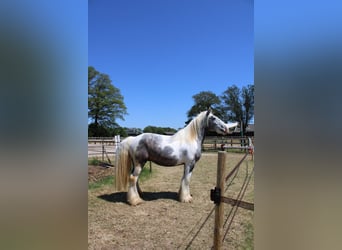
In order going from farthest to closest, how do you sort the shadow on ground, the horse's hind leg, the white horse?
the shadow on ground, the white horse, the horse's hind leg

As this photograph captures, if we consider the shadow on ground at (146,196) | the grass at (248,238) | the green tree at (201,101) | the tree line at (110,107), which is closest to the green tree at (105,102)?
the tree line at (110,107)

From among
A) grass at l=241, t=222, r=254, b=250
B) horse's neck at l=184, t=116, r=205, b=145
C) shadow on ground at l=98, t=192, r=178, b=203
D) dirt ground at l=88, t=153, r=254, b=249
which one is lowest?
shadow on ground at l=98, t=192, r=178, b=203

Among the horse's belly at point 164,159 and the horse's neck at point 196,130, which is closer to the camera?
the horse's belly at point 164,159

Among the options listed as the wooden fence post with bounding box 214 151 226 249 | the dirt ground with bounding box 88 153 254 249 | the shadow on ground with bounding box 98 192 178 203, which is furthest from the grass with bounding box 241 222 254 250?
the shadow on ground with bounding box 98 192 178 203

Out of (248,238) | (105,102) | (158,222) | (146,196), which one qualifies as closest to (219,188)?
(248,238)

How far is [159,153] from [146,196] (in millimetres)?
→ 819

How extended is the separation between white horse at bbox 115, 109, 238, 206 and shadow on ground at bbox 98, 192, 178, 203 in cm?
23

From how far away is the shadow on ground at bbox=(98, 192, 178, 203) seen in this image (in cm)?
302

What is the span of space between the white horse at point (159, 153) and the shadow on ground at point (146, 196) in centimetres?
23

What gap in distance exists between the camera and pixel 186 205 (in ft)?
9.14

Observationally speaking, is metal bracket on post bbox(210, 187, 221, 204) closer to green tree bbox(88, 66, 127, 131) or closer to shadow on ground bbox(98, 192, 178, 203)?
shadow on ground bbox(98, 192, 178, 203)

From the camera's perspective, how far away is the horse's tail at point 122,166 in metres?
2.89

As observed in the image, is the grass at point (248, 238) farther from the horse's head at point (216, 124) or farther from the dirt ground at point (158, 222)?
the horse's head at point (216, 124)

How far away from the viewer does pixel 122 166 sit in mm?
2900
